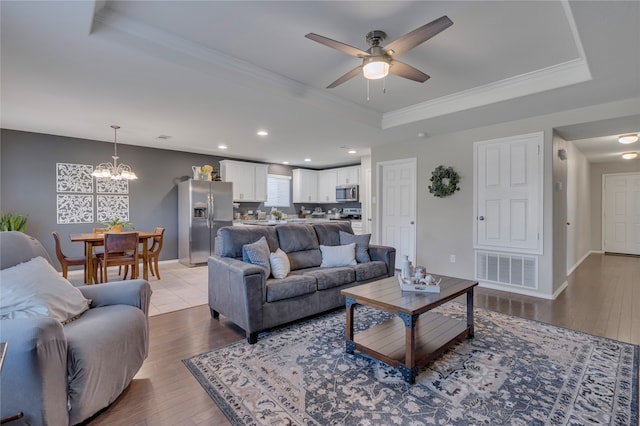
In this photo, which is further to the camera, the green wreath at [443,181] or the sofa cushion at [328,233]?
the green wreath at [443,181]

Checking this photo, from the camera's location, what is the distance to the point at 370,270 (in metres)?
3.64

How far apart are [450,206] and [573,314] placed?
6.91 feet

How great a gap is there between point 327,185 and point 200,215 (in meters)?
3.70

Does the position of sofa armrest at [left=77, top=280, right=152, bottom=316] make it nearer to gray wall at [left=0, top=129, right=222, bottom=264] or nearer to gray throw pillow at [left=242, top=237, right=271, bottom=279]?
gray throw pillow at [left=242, top=237, right=271, bottom=279]

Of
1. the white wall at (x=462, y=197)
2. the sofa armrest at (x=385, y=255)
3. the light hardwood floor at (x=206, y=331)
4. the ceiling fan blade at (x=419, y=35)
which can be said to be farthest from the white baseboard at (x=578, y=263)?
the ceiling fan blade at (x=419, y=35)

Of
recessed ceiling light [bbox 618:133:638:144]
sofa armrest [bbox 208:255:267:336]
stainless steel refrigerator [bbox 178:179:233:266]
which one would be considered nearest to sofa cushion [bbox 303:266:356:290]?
sofa armrest [bbox 208:255:267:336]

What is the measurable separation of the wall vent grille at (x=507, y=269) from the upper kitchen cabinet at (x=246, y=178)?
16.5 ft

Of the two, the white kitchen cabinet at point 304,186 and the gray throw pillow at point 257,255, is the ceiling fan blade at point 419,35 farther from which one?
Result: the white kitchen cabinet at point 304,186

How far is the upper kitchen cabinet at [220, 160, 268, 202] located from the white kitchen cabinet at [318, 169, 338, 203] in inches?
70.7

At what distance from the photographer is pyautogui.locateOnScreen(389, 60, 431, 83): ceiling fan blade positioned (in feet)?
8.04

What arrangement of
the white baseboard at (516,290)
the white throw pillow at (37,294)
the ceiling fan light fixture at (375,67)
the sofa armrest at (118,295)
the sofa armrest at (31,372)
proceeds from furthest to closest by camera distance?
the white baseboard at (516,290) < the ceiling fan light fixture at (375,67) < the sofa armrest at (118,295) < the white throw pillow at (37,294) < the sofa armrest at (31,372)

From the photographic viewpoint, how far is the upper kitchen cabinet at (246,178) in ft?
23.4

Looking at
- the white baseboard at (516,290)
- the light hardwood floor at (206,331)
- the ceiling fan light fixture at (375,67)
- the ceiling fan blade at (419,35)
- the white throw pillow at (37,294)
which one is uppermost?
the ceiling fan blade at (419,35)

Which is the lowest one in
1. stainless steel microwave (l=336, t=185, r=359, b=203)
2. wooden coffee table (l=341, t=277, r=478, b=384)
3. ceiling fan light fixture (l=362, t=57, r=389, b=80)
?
wooden coffee table (l=341, t=277, r=478, b=384)
